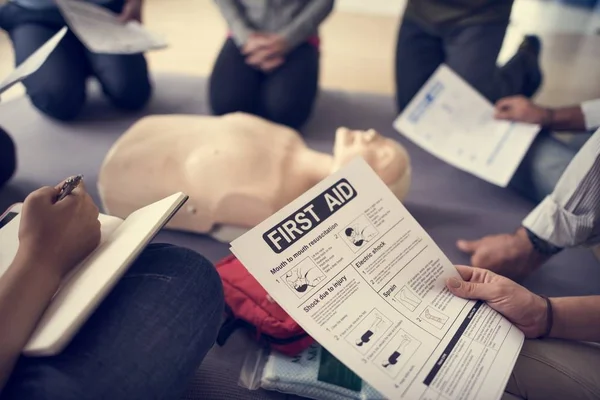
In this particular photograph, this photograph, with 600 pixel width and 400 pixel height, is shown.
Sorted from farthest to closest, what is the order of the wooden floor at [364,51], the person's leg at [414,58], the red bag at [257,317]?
the wooden floor at [364,51] → the person's leg at [414,58] → the red bag at [257,317]

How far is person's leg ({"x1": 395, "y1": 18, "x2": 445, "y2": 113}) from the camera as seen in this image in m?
1.35

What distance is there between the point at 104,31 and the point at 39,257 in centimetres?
82

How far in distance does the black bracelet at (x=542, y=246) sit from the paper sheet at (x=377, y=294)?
1.18 ft

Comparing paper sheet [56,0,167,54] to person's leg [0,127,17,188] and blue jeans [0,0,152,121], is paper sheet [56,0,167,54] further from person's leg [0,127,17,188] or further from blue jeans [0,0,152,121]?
person's leg [0,127,17,188]

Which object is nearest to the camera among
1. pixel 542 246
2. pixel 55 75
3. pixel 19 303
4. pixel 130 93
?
pixel 19 303

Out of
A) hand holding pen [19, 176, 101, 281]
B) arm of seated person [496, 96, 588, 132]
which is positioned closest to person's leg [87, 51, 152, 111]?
hand holding pen [19, 176, 101, 281]

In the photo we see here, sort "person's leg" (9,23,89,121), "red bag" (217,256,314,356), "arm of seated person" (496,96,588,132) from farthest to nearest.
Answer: "person's leg" (9,23,89,121) < "arm of seated person" (496,96,588,132) < "red bag" (217,256,314,356)

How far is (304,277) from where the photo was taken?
52 centimetres

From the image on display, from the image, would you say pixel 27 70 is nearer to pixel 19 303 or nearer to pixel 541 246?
pixel 19 303

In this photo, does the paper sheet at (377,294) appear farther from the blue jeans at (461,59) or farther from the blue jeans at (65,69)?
the blue jeans at (65,69)

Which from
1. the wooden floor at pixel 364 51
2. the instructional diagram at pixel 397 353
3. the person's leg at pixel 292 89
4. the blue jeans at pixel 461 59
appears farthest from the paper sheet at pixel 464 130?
the instructional diagram at pixel 397 353

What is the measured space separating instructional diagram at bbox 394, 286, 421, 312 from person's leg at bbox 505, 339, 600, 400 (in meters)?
0.16

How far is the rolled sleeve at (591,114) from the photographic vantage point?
1.00 meters

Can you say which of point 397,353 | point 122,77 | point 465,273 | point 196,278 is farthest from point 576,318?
point 122,77
